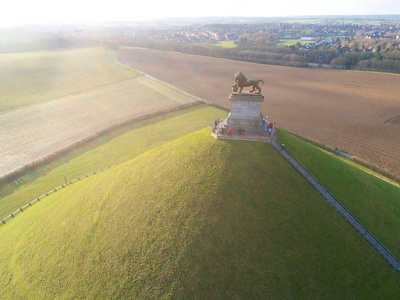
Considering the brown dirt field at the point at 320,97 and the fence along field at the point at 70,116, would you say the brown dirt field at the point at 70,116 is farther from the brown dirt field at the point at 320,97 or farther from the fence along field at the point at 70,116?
the brown dirt field at the point at 320,97

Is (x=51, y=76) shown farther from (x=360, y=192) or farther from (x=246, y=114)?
(x=360, y=192)

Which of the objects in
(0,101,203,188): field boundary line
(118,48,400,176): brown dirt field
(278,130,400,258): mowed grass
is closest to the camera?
(278,130,400,258): mowed grass

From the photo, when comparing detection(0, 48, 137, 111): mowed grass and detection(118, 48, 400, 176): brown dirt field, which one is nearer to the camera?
detection(118, 48, 400, 176): brown dirt field

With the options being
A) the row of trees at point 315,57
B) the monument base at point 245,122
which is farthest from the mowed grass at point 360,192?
the row of trees at point 315,57

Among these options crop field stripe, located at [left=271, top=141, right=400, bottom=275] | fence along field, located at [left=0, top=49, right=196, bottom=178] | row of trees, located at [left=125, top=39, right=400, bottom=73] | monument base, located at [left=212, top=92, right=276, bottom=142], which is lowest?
fence along field, located at [left=0, top=49, right=196, bottom=178]

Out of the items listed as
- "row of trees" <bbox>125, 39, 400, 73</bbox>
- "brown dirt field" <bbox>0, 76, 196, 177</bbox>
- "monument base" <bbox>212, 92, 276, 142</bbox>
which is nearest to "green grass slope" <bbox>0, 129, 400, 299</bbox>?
"monument base" <bbox>212, 92, 276, 142</bbox>

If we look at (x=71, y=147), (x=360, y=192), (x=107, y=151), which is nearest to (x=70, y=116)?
(x=71, y=147)

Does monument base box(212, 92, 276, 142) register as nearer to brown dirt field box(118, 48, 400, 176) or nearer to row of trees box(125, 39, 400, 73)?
brown dirt field box(118, 48, 400, 176)
